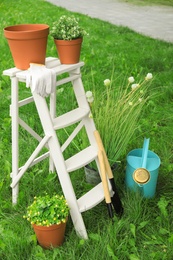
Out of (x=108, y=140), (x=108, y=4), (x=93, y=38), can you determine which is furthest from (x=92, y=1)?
(x=108, y=140)

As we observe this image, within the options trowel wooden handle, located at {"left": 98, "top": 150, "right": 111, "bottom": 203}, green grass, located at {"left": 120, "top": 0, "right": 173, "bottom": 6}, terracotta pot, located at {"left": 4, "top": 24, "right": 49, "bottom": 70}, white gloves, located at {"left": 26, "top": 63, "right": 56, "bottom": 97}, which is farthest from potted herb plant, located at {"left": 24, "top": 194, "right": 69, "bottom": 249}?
green grass, located at {"left": 120, "top": 0, "right": 173, "bottom": 6}

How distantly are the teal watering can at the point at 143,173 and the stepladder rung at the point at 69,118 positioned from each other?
0.47 metres

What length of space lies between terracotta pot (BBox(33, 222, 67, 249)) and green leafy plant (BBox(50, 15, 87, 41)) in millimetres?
1082

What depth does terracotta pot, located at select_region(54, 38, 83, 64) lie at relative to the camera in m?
2.20

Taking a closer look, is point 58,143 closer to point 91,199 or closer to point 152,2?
point 91,199

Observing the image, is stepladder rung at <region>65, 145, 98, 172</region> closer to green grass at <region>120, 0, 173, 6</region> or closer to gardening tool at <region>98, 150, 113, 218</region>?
gardening tool at <region>98, 150, 113, 218</region>

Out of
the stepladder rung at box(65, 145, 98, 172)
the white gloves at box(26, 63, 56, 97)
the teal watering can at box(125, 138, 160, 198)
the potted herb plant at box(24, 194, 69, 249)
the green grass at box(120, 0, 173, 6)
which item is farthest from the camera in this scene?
the green grass at box(120, 0, 173, 6)

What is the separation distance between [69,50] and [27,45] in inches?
11.0

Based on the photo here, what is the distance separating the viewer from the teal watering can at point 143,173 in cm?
235

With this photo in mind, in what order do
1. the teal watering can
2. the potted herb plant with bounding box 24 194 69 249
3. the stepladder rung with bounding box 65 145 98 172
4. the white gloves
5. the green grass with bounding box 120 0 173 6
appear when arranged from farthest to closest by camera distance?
1. the green grass with bounding box 120 0 173 6
2. the teal watering can
3. the stepladder rung with bounding box 65 145 98 172
4. the potted herb plant with bounding box 24 194 69 249
5. the white gloves

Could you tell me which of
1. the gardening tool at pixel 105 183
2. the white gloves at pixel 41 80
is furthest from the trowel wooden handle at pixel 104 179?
the white gloves at pixel 41 80

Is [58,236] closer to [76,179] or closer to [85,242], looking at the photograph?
[85,242]

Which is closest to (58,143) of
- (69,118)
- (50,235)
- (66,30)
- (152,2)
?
(69,118)

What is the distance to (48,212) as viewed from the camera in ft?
6.89
